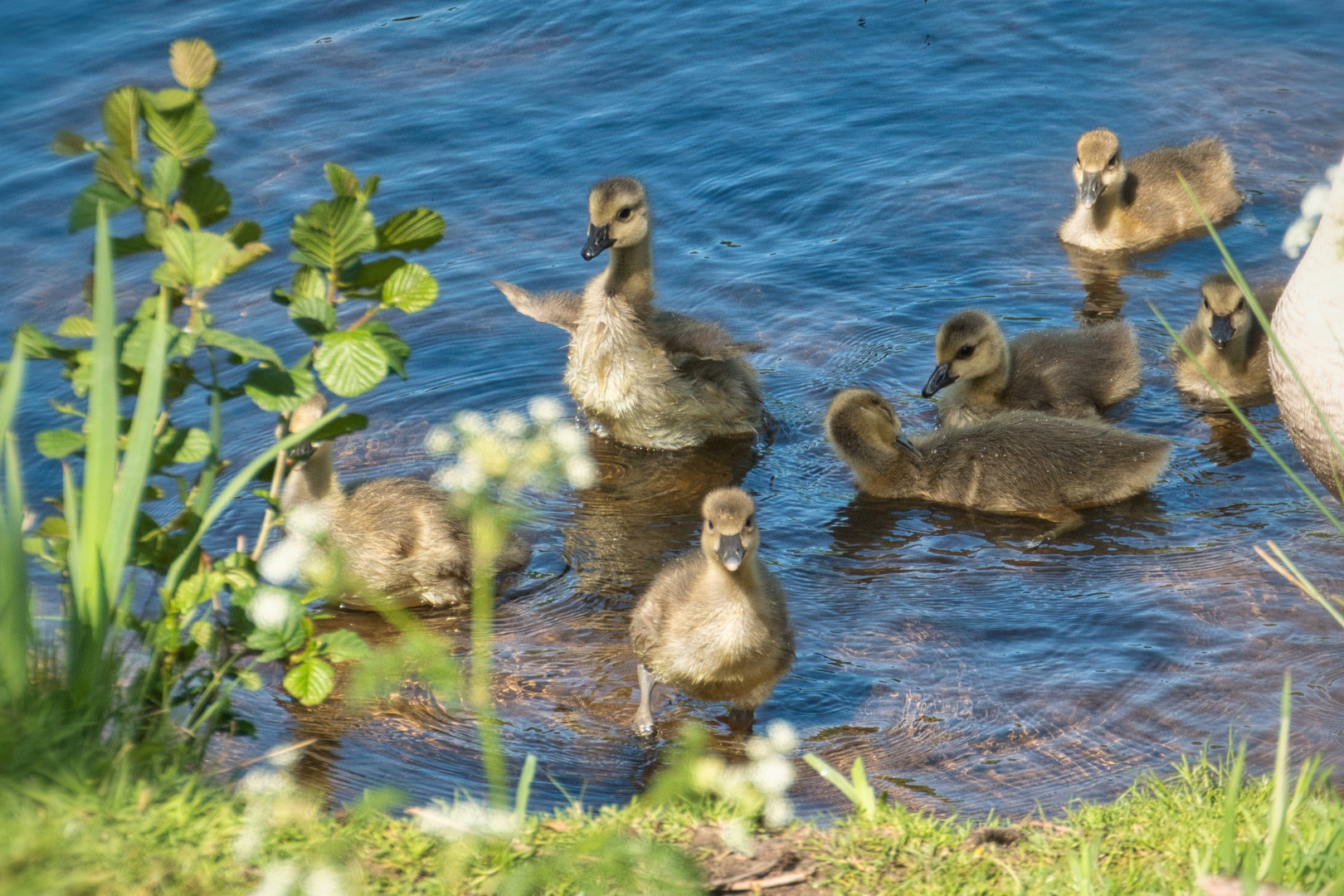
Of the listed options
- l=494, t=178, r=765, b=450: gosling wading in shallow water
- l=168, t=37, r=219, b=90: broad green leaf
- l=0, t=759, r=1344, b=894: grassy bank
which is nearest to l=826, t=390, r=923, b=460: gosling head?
l=494, t=178, r=765, b=450: gosling wading in shallow water

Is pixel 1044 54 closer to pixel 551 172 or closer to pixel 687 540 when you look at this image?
pixel 551 172

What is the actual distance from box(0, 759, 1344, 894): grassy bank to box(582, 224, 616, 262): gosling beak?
4015 millimetres

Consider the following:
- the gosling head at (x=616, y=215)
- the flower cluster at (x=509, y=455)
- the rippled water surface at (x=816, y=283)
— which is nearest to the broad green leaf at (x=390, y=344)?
the flower cluster at (x=509, y=455)

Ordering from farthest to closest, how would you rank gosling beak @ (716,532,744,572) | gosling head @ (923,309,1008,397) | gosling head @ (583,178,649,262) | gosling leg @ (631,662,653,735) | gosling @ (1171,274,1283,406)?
gosling @ (1171,274,1283,406) → gosling head @ (583,178,649,262) → gosling head @ (923,309,1008,397) → gosling leg @ (631,662,653,735) → gosling beak @ (716,532,744,572)

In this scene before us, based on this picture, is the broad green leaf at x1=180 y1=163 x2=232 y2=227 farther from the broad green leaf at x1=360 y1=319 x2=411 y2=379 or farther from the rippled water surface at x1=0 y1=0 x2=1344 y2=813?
the rippled water surface at x1=0 y1=0 x2=1344 y2=813

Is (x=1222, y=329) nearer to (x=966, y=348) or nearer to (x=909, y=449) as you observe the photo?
(x=966, y=348)

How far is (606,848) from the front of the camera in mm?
2707

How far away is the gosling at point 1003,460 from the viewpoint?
21.5 ft

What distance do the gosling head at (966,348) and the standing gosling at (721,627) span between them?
2.44 m

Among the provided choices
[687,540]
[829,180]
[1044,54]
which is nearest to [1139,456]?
[687,540]

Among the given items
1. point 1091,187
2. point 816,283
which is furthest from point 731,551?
point 1091,187

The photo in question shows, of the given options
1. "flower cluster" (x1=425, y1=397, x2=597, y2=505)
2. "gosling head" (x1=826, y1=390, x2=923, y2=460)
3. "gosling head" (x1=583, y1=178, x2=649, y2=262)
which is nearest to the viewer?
"flower cluster" (x1=425, y1=397, x2=597, y2=505)

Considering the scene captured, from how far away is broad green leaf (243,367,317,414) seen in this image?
3350 mm

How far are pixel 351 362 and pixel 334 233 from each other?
307 mm
